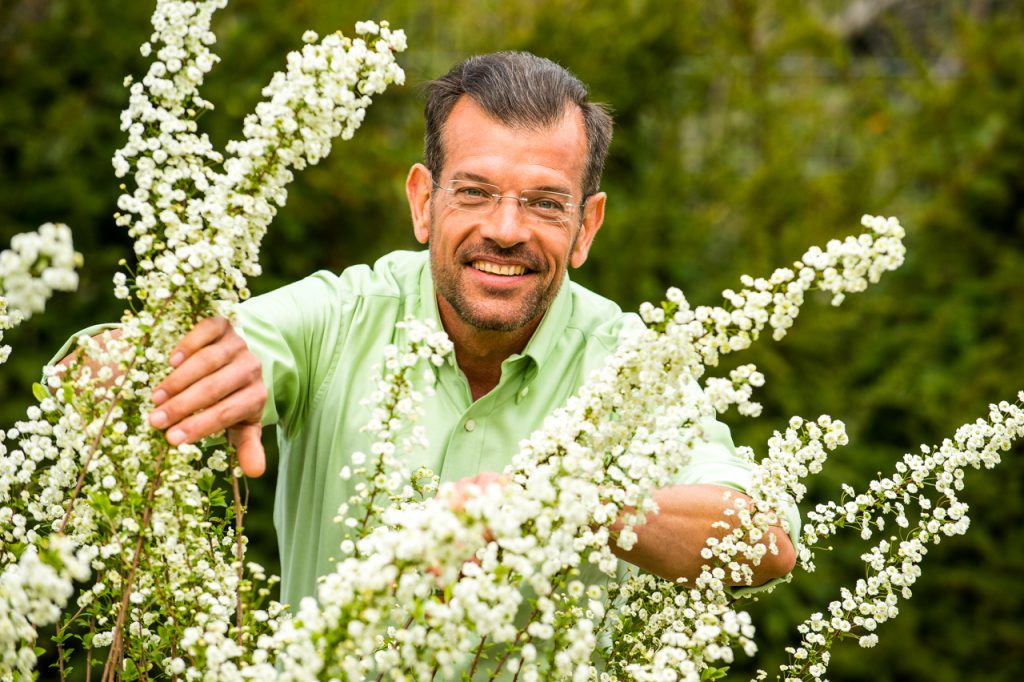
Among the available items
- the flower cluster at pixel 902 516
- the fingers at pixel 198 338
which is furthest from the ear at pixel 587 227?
the fingers at pixel 198 338

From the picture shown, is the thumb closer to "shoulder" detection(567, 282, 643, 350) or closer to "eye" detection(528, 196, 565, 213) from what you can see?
"eye" detection(528, 196, 565, 213)

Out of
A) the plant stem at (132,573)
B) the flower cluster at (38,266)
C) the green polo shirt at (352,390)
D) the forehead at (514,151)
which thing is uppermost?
the forehead at (514,151)

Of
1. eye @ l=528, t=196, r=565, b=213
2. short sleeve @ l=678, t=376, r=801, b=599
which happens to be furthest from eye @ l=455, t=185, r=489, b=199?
short sleeve @ l=678, t=376, r=801, b=599

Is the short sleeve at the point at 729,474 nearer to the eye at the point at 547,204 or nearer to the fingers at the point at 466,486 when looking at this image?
the fingers at the point at 466,486

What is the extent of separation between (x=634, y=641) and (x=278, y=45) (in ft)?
14.2

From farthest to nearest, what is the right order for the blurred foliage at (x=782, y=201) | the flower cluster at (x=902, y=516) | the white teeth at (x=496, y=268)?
1. the blurred foliage at (x=782, y=201)
2. the white teeth at (x=496, y=268)
3. the flower cluster at (x=902, y=516)

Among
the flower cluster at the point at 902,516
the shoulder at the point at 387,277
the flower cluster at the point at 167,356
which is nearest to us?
the flower cluster at the point at 167,356

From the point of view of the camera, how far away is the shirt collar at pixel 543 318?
2.87 m

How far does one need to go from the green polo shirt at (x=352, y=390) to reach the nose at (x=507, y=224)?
0.99 feet

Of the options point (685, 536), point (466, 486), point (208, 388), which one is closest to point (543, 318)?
point (685, 536)

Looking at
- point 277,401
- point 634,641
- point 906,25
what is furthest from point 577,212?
point 906,25

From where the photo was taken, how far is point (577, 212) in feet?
9.22

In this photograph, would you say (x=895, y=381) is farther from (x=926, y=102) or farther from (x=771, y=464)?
(x=771, y=464)

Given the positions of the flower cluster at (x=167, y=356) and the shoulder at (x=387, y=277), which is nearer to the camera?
the flower cluster at (x=167, y=356)
